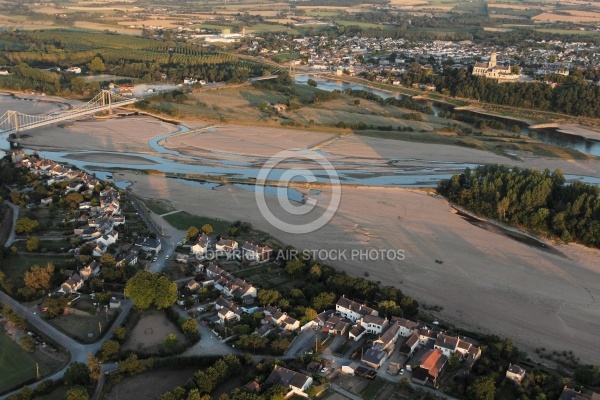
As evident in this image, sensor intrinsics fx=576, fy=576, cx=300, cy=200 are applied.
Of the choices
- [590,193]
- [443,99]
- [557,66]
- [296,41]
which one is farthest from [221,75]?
[590,193]

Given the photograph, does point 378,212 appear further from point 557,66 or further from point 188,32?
point 188,32

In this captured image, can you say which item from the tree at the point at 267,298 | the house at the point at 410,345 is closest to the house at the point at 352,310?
the house at the point at 410,345

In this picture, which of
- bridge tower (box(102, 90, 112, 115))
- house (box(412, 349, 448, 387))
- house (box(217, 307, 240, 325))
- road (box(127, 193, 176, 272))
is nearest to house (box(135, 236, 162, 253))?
road (box(127, 193, 176, 272))

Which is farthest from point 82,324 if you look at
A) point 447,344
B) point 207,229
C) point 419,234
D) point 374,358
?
point 419,234

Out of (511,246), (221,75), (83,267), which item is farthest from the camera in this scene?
(221,75)

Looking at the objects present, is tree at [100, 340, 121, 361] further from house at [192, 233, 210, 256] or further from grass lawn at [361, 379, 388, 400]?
grass lawn at [361, 379, 388, 400]

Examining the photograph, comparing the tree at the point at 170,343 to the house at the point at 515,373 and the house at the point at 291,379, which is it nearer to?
the house at the point at 291,379
